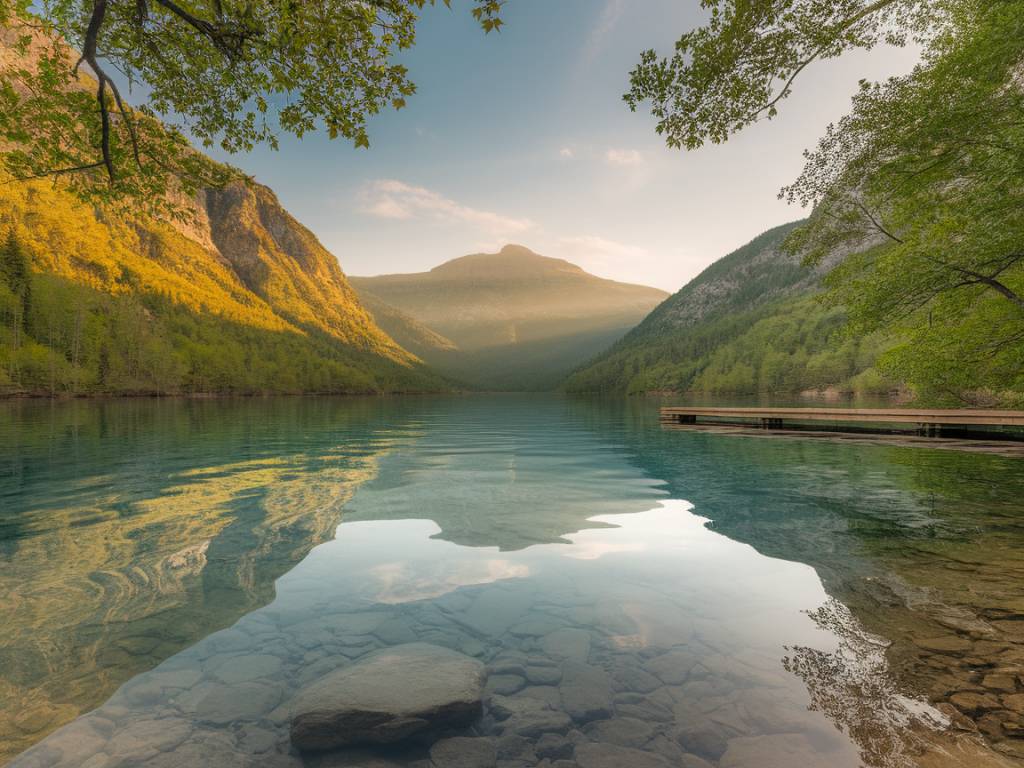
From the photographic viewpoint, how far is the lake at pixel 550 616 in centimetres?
381

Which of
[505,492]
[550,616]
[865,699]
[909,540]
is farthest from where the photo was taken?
[505,492]

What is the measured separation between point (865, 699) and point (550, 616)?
3.23 m

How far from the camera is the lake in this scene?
381cm

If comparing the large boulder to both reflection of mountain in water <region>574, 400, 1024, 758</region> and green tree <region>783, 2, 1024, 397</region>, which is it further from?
green tree <region>783, 2, 1024, 397</region>

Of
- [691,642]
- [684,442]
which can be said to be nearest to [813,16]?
[691,642]

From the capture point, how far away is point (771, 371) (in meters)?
144

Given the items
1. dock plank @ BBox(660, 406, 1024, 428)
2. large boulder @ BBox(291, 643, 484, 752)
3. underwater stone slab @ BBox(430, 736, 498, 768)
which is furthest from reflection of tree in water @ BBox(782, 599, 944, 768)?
dock plank @ BBox(660, 406, 1024, 428)

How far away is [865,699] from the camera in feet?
13.7

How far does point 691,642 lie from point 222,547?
8.13 meters

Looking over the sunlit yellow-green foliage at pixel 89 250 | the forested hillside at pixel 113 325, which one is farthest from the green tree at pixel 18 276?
the sunlit yellow-green foliage at pixel 89 250

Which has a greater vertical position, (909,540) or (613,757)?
(613,757)

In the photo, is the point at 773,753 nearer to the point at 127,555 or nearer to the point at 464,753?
the point at 464,753

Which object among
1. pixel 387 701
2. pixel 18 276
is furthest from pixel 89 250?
pixel 387 701

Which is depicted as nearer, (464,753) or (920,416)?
(464,753)
